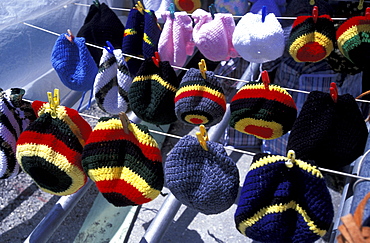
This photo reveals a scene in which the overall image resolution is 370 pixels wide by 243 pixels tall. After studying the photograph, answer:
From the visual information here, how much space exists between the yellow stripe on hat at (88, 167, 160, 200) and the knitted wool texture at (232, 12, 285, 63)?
43 cm

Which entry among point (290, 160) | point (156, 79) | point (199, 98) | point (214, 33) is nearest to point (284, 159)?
point (290, 160)

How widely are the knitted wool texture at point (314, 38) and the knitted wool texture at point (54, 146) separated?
21.5 inches

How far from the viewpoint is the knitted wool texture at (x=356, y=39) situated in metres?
0.75

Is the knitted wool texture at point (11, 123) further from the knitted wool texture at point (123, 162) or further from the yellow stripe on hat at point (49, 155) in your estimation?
the knitted wool texture at point (123, 162)

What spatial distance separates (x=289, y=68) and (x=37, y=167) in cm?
103

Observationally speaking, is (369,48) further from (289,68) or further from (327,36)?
(289,68)

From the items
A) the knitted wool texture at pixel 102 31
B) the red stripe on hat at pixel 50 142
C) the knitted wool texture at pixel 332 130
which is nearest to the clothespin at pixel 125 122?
the red stripe on hat at pixel 50 142

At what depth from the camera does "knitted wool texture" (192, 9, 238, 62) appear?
0.88 metres

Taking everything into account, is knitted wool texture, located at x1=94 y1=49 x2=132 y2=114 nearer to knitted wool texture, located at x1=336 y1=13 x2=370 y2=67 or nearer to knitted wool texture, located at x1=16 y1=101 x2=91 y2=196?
knitted wool texture, located at x1=16 y1=101 x2=91 y2=196

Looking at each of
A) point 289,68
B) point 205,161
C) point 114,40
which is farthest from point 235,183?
point 289,68

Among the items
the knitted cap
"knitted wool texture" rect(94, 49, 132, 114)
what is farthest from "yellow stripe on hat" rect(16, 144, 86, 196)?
the knitted cap

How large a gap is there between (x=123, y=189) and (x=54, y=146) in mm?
159

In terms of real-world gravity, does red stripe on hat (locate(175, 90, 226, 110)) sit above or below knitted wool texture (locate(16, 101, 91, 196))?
above

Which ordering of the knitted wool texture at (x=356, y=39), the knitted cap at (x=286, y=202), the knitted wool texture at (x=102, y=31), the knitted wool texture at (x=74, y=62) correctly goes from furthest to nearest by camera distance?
the knitted wool texture at (x=102, y=31) → the knitted wool texture at (x=74, y=62) → the knitted wool texture at (x=356, y=39) → the knitted cap at (x=286, y=202)
